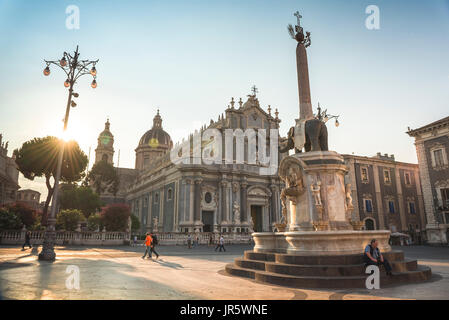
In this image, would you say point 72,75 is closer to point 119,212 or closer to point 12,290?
point 12,290

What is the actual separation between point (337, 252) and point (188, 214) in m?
26.6

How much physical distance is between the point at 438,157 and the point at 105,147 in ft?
211

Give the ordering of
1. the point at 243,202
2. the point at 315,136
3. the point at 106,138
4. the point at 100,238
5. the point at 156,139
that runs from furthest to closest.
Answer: the point at 106,138 < the point at 156,139 < the point at 243,202 < the point at 100,238 < the point at 315,136

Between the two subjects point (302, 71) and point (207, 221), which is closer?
point (302, 71)

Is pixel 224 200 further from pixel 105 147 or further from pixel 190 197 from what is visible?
pixel 105 147

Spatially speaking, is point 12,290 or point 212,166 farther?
point 212,166

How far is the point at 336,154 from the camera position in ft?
31.9

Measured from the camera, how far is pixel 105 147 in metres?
70.4

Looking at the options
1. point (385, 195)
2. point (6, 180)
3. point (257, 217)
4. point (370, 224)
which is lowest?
point (370, 224)

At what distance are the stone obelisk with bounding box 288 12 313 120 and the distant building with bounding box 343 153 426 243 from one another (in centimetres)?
2785

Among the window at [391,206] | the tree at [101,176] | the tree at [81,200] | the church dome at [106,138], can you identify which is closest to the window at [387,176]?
the window at [391,206]

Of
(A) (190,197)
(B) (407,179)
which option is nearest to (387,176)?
(B) (407,179)

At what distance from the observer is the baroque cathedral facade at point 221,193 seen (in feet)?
112
